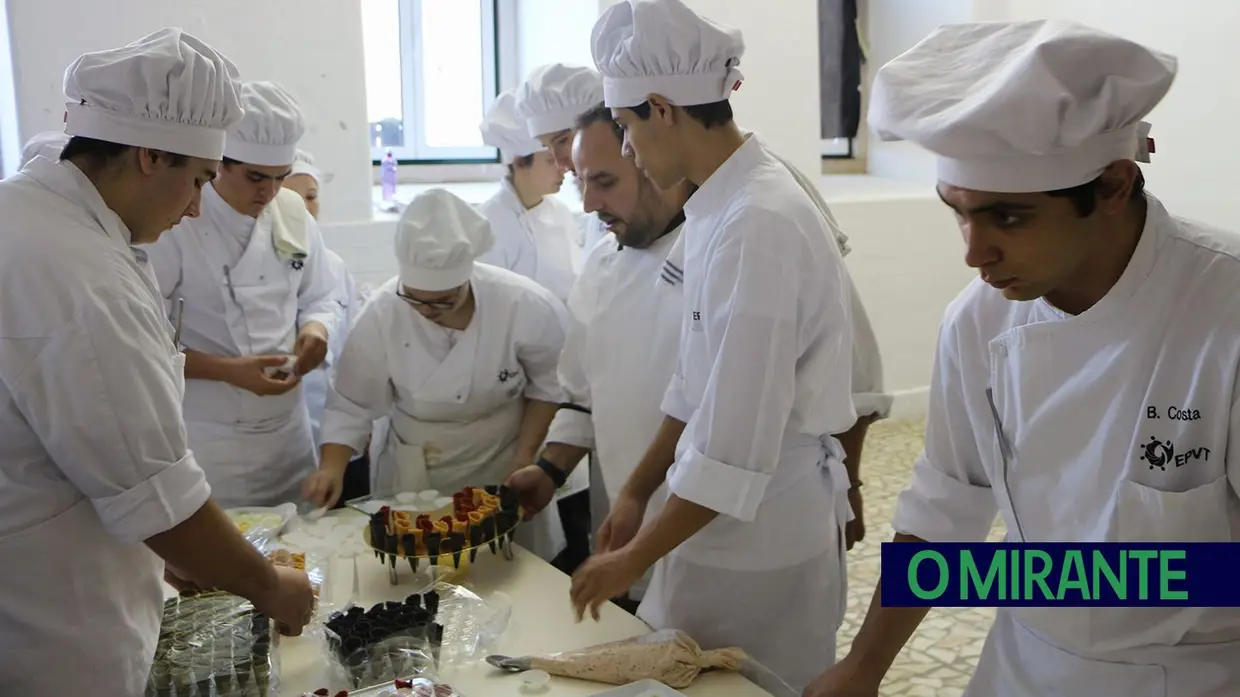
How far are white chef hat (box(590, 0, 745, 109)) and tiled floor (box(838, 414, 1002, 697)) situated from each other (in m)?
1.68

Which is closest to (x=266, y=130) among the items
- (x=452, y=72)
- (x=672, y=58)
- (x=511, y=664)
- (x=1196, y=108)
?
(x=672, y=58)

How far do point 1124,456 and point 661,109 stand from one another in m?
0.79

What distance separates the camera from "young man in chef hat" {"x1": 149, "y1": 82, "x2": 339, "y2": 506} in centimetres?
222

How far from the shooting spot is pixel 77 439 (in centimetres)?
107

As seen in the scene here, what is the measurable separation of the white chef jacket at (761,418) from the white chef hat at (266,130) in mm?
1135

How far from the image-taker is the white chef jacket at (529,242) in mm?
3135

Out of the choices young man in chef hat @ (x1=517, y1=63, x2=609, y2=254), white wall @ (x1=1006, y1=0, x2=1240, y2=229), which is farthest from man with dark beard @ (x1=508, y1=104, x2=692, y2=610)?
white wall @ (x1=1006, y1=0, x2=1240, y2=229)

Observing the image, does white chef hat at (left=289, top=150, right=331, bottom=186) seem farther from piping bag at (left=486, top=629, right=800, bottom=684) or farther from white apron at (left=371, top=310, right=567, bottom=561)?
piping bag at (left=486, top=629, right=800, bottom=684)

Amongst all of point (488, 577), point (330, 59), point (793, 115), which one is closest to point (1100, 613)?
point (488, 577)

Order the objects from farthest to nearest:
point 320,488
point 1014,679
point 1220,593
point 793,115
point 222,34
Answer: point 793,115 < point 222,34 < point 320,488 < point 1014,679 < point 1220,593

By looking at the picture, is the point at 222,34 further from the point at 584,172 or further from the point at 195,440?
the point at 584,172

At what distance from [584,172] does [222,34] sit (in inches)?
73.8

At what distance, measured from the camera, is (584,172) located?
73.6 inches

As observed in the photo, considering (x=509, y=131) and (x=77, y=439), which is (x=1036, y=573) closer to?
(x=77, y=439)
